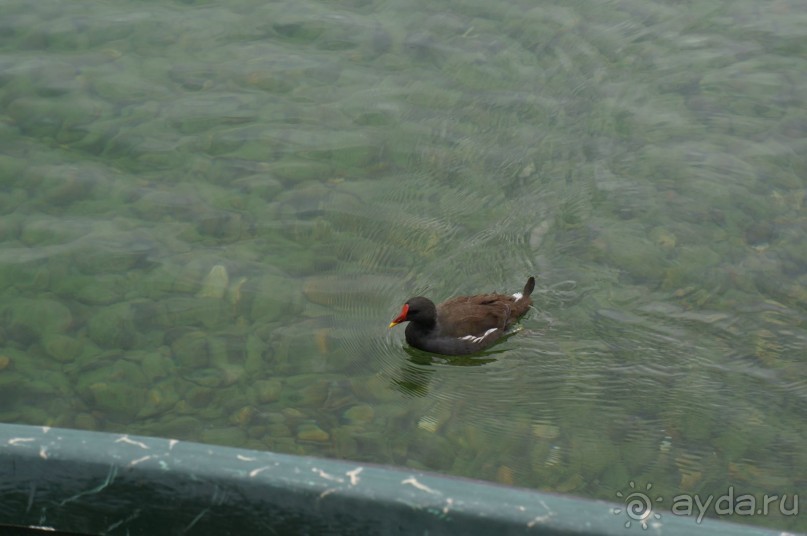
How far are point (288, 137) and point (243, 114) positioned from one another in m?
0.57

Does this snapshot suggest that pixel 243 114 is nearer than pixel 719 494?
No

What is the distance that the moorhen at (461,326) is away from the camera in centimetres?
738

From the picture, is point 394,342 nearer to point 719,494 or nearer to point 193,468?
point 719,494

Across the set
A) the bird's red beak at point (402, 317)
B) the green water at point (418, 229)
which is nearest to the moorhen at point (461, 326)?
the bird's red beak at point (402, 317)

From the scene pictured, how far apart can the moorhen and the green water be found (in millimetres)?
150

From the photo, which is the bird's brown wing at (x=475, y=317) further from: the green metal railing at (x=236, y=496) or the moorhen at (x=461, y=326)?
the green metal railing at (x=236, y=496)

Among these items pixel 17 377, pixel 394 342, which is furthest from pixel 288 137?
pixel 17 377

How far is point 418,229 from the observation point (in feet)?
27.0

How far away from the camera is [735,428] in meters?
6.75

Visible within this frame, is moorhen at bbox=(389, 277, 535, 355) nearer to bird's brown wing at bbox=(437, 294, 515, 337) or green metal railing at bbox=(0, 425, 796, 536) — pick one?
bird's brown wing at bbox=(437, 294, 515, 337)

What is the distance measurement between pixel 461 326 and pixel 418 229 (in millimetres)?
1179

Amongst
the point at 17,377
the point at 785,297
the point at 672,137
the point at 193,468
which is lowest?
the point at 17,377

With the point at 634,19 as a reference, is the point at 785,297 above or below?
below

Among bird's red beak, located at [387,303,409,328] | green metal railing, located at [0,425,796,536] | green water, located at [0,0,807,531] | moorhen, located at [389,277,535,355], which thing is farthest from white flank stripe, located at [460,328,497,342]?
green metal railing, located at [0,425,796,536]
